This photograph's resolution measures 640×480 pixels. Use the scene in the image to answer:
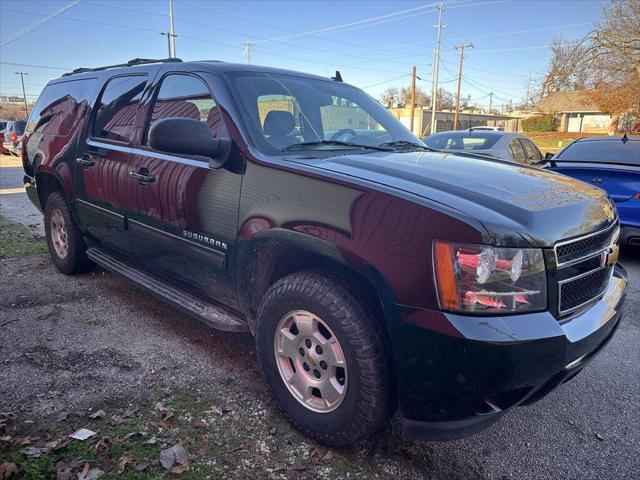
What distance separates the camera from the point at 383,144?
11.0ft

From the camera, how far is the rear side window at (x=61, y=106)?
427cm

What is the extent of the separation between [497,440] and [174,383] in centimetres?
188

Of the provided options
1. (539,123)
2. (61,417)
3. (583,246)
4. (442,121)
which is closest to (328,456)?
(61,417)

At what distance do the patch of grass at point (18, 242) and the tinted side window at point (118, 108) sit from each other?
2.60 metres

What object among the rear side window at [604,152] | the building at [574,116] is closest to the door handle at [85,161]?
the rear side window at [604,152]

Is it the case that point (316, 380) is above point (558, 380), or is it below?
below

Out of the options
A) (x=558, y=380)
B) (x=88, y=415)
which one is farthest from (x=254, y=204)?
(x=558, y=380)

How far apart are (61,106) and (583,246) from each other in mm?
4610

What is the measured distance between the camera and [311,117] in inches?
127

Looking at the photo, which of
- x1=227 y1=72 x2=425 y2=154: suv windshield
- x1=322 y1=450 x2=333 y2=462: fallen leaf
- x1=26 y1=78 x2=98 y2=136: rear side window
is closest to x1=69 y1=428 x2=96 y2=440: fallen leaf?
x1=322 y1=450 x2=333 y2=462: fallen leaf

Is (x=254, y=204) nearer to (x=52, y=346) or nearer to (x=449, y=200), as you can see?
(x=449, y=200)

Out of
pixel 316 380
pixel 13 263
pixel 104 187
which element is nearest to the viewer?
pixel 316 380

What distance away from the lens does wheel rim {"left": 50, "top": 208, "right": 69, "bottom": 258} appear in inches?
184

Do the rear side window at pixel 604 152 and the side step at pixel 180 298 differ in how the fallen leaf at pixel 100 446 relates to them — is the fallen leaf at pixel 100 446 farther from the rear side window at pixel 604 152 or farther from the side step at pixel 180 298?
the rear side window at pixel 604 152
